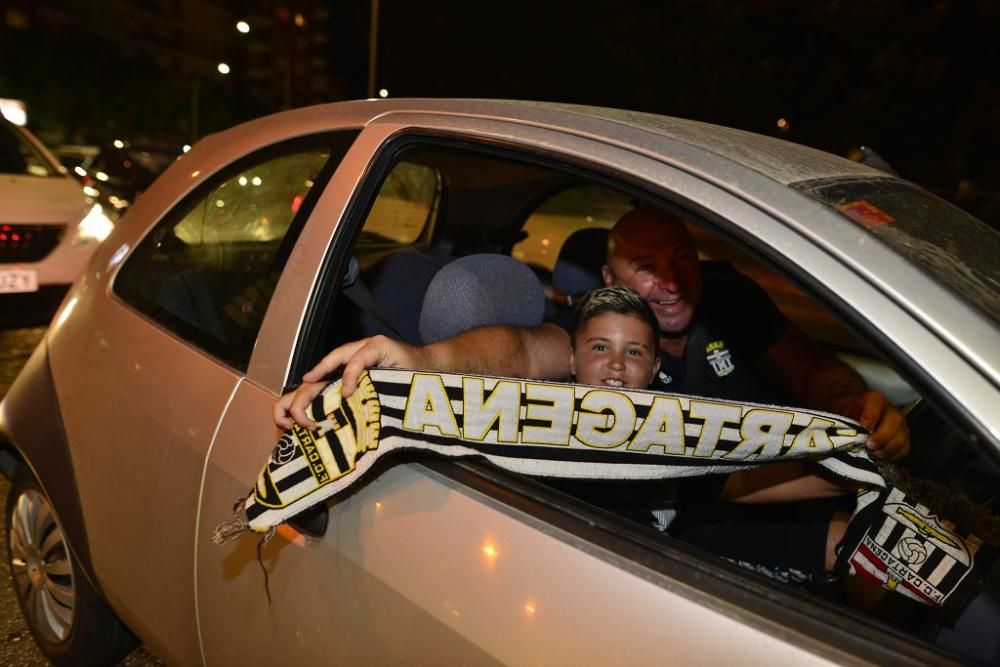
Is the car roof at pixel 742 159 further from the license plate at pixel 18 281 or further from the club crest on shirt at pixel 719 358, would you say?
the license plate at pixel 18 281

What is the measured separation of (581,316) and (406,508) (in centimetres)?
88

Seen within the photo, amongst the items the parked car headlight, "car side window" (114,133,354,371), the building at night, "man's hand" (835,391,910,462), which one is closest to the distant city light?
the parked car headlight

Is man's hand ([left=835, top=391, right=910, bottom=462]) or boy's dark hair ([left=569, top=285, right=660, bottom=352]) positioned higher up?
boy's dark hair ([left=569, top=285, right=660, bottom=352])

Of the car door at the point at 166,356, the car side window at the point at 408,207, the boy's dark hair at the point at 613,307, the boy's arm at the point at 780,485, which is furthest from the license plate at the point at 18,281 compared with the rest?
the boy's arm at the point at 780,485

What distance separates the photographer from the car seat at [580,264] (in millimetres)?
2984

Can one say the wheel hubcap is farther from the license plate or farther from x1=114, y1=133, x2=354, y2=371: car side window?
the license plate

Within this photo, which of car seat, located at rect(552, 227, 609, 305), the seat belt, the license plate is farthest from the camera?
the license plate

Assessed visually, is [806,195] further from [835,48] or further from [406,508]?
[835,48]

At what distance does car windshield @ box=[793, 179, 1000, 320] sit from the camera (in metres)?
1.16

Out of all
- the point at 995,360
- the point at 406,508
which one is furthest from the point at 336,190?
the point at 995,360

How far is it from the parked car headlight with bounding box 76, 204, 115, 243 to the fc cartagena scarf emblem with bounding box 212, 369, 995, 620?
473 cm

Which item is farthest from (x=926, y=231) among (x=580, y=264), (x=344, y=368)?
(x=580, y=264)

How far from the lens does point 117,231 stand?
2.25 metres

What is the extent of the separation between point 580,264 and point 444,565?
1.90 metres
